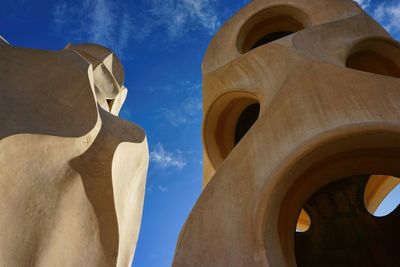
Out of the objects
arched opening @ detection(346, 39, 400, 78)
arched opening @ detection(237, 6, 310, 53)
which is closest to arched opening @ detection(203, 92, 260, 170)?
arched opening @ detection(237, 6, 310, 53)

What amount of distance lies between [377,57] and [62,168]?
642cm

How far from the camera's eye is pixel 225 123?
9.14 m

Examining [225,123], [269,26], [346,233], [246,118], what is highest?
[269,26]

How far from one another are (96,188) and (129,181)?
1.12 metres

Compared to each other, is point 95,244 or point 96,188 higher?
→ point 96,188

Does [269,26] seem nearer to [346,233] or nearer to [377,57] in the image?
[377,57]

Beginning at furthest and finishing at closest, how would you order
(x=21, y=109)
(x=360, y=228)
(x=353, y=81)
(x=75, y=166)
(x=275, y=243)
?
(x=360, y=228) < (x=75, y=166) < (x=21, y=109) < (x=353, y=81) < (x=275, y=243)

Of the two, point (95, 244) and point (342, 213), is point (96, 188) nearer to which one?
point (95, 244)

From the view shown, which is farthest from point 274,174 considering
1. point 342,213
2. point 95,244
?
point 342,213

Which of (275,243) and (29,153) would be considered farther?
(29,153)

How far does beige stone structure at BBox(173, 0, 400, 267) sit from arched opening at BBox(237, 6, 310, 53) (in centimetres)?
87

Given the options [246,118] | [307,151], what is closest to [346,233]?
[246,118]

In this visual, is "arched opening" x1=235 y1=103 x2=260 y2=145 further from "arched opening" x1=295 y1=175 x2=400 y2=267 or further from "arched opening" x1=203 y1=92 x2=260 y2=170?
"arched opening" x1=295 y1=175 x2=400 y2=267

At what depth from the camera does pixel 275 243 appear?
4266mm
